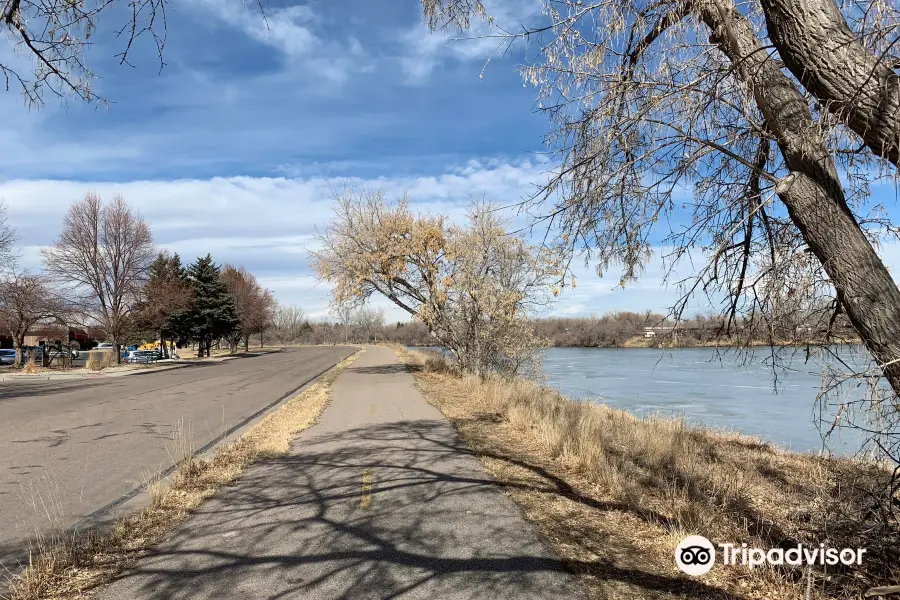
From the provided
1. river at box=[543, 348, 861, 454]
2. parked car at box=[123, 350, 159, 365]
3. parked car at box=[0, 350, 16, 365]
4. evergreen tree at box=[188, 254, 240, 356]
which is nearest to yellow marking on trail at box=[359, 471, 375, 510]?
river at box=[543, 348, 861, 454]

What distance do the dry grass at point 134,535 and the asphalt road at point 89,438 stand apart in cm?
50

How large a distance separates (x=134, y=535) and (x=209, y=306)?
53.9 m

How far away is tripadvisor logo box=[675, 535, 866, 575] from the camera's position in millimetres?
3859

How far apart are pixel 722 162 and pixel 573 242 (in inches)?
59.8

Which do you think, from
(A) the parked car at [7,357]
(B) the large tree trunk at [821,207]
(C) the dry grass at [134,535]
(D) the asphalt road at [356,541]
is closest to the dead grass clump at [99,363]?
(A) the parked car at [7,357]

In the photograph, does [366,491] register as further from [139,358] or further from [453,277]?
[139,358]

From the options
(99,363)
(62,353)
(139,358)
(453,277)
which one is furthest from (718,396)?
(62,353)

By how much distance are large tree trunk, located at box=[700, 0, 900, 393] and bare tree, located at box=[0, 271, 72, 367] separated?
37965 mm

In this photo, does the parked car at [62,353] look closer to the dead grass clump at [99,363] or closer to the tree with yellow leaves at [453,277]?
the dead grass clump at [99,363]

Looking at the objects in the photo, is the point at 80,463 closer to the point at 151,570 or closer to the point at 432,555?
the point at 151,570

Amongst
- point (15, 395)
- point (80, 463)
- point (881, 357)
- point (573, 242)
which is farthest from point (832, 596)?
point (15, 395)

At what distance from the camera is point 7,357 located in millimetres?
41031

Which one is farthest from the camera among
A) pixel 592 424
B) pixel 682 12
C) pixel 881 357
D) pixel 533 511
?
pixel 592 424

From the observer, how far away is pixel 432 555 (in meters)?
4.50
